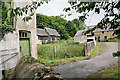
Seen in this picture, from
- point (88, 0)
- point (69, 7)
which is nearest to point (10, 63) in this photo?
point (69, 7)

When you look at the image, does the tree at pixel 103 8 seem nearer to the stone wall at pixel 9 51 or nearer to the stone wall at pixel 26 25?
the stone wall at pixel 9 51

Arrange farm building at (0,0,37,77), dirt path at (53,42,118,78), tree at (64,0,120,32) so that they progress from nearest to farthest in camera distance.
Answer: tree at (64,0,120,32)
dirt path at (53,42,118,78)
farm building at (0,0,37,77)

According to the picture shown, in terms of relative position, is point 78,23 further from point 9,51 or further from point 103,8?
point 9,51

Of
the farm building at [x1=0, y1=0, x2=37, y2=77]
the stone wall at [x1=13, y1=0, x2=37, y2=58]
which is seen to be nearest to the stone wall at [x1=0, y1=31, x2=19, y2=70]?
the farm building at [x1=0, y1=0, x2=37, y2=77]

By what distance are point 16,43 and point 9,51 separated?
0.81 meters

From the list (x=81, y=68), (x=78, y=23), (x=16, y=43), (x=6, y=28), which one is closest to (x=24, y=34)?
(x=16, y=43)

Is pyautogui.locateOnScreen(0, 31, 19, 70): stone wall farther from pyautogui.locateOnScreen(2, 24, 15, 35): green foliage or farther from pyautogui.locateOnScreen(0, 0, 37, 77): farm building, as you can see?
pyautogui.locateOnScreen(2, 24, 15, 35): green foliage

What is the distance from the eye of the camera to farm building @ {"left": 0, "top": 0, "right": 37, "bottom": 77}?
465 centimetres

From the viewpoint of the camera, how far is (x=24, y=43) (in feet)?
22.1

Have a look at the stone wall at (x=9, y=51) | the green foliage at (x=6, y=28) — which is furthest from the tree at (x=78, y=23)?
the green foliage at (x=6, y=28)

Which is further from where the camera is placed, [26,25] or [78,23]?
[26,25]

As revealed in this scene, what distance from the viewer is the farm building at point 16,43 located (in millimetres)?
4648

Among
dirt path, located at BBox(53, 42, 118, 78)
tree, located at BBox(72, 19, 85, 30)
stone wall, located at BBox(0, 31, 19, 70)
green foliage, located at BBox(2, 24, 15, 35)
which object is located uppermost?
green foliage, located at BBox(2, 24, 15, 35)

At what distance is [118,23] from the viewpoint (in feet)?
4.91
